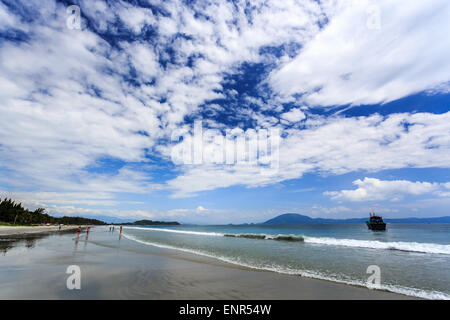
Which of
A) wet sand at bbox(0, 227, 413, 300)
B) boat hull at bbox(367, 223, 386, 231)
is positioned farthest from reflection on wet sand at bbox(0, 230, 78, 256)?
boat hull at bbox(367, 223, 386, 231)

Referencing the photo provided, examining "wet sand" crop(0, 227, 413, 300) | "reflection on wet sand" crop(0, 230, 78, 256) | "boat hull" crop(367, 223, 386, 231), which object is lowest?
"boat hull" crop(367, 223, 386, 231)

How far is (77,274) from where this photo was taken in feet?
38.8

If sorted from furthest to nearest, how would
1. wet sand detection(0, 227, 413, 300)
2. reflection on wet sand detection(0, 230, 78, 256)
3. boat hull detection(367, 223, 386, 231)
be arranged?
boat hull detection(367, 223, 386, 231), reflection on wet sand detection(0, 230, 78, 256), wet sand detection(0, 227, 413, 300)

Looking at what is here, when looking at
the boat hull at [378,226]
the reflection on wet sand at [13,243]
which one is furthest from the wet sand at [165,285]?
the boat hull at [378,226]

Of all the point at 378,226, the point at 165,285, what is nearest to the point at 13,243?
the point at 165,285

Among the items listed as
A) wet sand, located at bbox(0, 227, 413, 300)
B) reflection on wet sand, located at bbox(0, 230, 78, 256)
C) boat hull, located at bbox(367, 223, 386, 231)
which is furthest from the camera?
boat hull, located at bbox(367, 223, 386, 231)

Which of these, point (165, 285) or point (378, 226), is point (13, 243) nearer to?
point (165, 285)

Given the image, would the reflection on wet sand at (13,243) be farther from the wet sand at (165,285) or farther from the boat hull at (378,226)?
the boat hull at (378,226)

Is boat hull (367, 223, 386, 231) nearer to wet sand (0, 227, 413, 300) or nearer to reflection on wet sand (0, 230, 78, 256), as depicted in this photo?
wet sand (0, 227, 413, 300)

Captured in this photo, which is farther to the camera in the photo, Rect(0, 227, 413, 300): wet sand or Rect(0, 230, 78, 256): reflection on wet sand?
Rect(0, 230, 78, 256): reflection on wet sand

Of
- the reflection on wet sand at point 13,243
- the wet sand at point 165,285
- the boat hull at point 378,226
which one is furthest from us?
the boat hull at point 378,226
